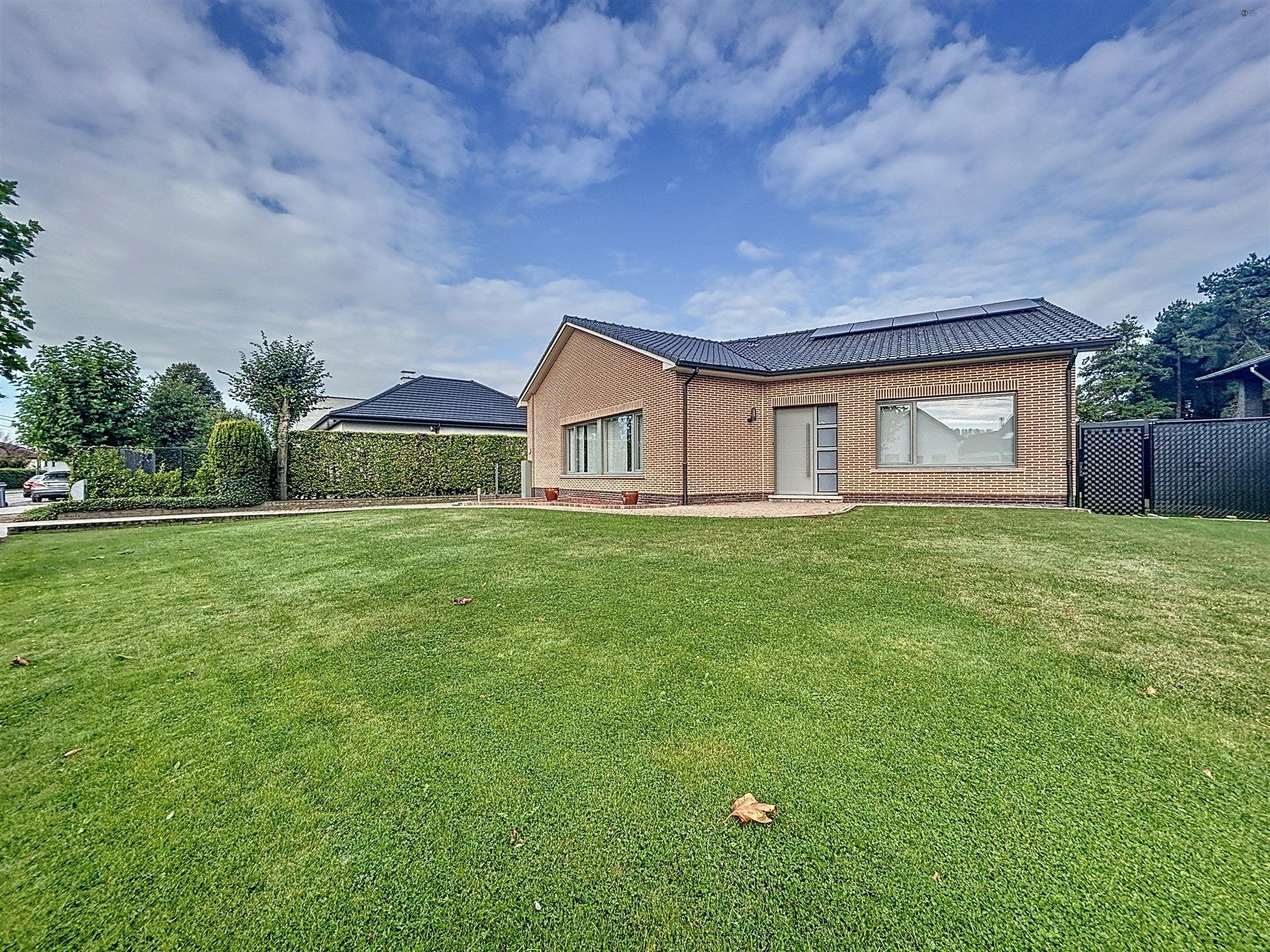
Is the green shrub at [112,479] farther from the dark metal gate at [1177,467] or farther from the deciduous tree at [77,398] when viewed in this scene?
the dark metal gate at [1177,467]

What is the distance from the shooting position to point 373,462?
58.2 ft

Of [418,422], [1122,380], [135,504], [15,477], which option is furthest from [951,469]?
[15,477]

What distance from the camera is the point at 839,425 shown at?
40.9ft

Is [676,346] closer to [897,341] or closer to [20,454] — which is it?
[897,341]

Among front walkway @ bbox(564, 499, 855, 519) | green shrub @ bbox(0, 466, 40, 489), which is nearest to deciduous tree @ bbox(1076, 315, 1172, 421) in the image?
front walkway @ bbox(564, 499, 855, 519)

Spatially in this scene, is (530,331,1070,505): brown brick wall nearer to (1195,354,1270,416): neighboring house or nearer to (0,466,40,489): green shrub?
(1195,354,1270,416): neighboring house

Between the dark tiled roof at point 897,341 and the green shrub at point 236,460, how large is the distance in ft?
33.1

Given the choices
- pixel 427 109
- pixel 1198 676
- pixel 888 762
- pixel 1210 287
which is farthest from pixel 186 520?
pixel 1210 287

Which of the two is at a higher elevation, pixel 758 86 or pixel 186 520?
pixel 758 86

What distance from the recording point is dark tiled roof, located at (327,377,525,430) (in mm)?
25047

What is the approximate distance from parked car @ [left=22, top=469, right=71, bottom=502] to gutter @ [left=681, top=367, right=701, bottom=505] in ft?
93.6

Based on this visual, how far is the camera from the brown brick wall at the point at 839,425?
34.5 feet

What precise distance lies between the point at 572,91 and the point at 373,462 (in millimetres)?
12871

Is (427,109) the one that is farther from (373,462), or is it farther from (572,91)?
(373,462)
